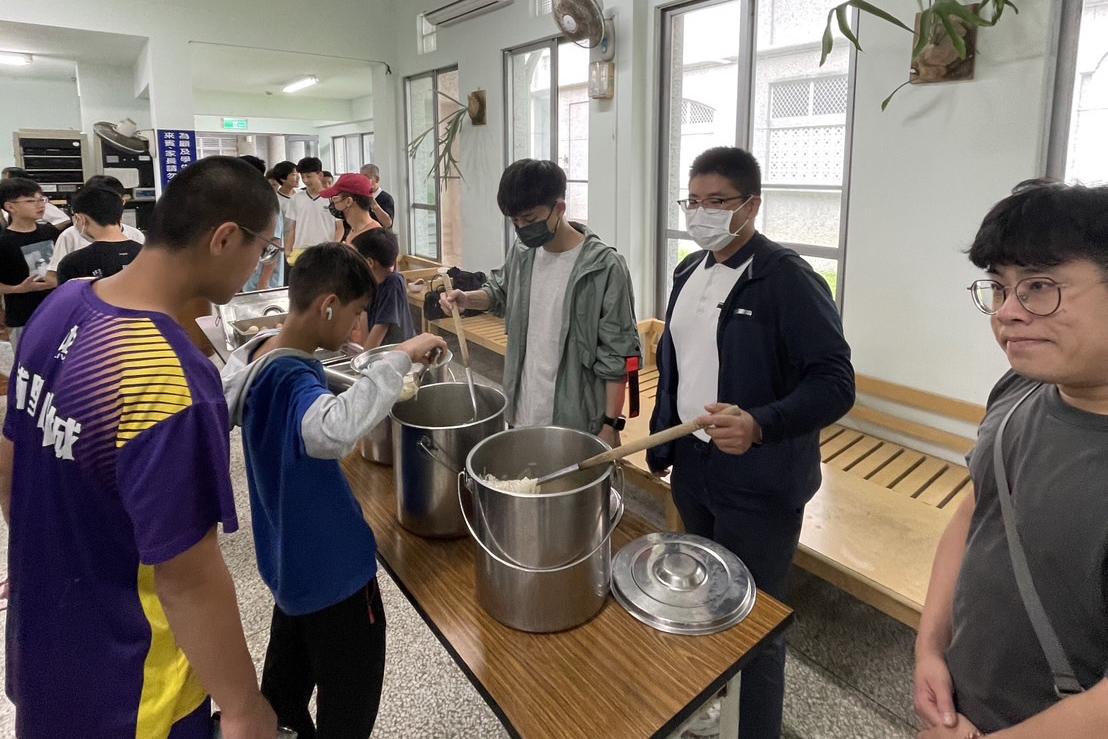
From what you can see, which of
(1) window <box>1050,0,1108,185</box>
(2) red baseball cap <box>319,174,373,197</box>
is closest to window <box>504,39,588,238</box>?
(2) red baseball cap <box>319,174,373,197</box>

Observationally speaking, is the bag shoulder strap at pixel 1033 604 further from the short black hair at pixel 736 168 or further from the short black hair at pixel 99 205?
the short black hair at pixel 99 205

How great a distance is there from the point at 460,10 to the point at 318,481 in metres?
5.09

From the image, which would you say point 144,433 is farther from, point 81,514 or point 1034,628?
point 1034,628

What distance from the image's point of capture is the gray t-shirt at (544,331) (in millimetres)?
1985

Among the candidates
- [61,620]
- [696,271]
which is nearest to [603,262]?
[696,271]

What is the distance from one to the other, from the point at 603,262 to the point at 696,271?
0.99 ft

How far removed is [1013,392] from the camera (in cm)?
97

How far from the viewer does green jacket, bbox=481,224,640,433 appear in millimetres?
1909

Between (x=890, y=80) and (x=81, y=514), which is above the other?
(x=890, y=80)

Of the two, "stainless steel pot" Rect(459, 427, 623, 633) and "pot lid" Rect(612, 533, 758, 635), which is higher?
"stainless steel pot" Rect(459, 427, 623, 633)

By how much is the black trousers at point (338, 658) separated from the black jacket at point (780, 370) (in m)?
0.83

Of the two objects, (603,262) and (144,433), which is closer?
(144,433)

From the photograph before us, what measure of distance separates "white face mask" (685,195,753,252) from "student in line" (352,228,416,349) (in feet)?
4.13

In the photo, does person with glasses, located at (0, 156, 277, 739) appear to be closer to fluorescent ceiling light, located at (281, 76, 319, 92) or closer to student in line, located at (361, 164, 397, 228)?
student in line, located at (361, 164, 397, 228)
